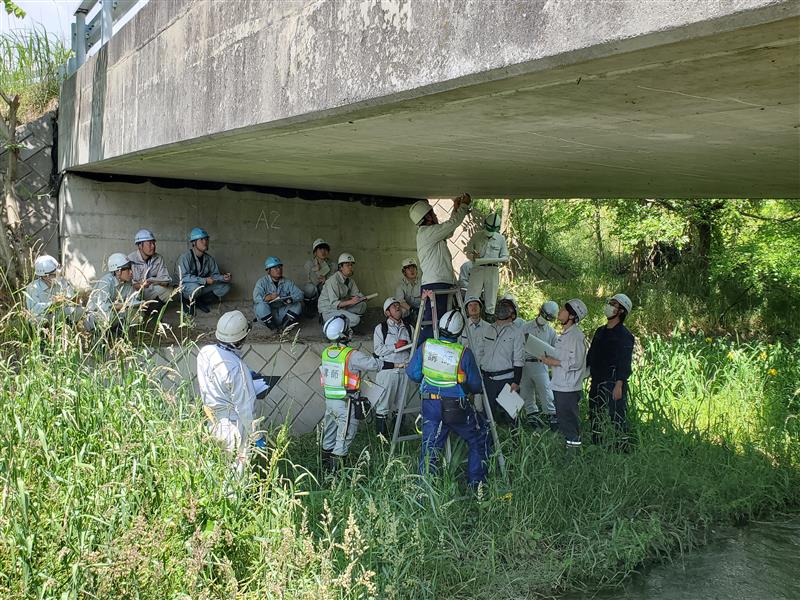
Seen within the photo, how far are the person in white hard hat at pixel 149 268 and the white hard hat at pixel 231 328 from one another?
310 cm

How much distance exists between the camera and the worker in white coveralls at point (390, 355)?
811cm

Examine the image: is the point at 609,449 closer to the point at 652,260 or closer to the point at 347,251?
the point at 347,251

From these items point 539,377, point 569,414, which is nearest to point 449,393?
point 569,414

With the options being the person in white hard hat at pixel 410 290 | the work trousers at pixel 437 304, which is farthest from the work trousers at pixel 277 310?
the work trousers at pixel 437 304

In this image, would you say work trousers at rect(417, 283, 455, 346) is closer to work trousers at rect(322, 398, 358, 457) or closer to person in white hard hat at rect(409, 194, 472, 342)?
person in white hard hat at rect(409, 194, 472, 342)

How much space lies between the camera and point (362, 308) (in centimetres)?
966

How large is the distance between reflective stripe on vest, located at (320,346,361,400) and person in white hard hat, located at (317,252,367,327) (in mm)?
1978

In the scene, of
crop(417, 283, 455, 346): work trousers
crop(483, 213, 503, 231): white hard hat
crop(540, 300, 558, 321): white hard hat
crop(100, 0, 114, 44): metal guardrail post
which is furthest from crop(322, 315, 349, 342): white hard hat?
crop(100, 0, 114, 44): metal guardrail post

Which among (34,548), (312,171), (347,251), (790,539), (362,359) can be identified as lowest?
(790,539)

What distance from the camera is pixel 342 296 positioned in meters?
9.51

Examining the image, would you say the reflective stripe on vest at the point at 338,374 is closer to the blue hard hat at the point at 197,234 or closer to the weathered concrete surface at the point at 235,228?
the blue hard hat at the point at 197,234

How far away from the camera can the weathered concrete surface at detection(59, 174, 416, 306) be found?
898cm

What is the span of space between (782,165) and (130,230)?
666 cm

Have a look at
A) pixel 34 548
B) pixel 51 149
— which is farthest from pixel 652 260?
pixel 34 548
